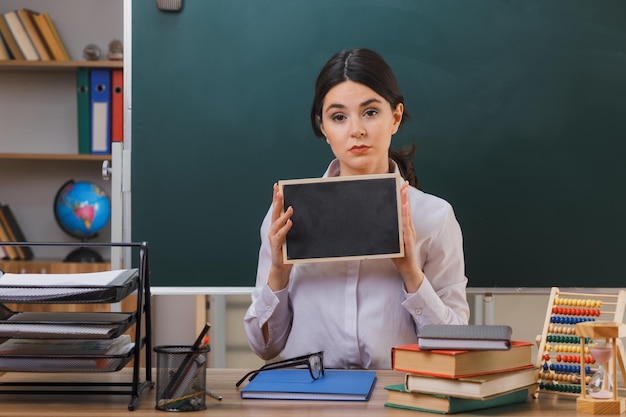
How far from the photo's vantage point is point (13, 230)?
13.9ft

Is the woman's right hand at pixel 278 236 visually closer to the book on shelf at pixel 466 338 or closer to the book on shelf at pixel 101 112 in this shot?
the book on shelf at pixel 466 338

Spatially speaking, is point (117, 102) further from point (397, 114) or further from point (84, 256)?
point (397, 114)

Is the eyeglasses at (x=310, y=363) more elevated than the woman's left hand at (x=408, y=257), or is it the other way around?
the woman's left hand at (x=408, y=257)

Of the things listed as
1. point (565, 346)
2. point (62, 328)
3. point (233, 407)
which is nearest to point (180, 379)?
point (233, 407)

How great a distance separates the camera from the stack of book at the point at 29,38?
4156 mm

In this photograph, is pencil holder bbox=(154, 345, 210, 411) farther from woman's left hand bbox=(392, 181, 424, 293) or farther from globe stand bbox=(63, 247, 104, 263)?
globe stand bbox=(63, 247, 104, 263)

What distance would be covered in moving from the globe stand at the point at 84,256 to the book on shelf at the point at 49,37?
98 cm

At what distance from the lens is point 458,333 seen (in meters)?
1.41

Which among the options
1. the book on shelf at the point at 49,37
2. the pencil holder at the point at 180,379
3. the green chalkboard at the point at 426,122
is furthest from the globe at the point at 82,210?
the pencil holder at the point at 180,379

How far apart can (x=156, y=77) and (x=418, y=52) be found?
88 cm

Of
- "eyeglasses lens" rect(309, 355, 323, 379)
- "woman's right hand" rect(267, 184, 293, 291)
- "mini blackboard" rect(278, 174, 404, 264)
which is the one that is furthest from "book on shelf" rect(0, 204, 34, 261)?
"eyeglasses lens" rect(309, 355, 323, 379)

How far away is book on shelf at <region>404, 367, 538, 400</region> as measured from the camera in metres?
1.38

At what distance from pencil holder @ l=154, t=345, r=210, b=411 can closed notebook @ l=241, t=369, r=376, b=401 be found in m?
0.11

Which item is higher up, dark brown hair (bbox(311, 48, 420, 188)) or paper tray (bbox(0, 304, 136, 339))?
dark brown hair (bbox(311, 48, 420, 188))
